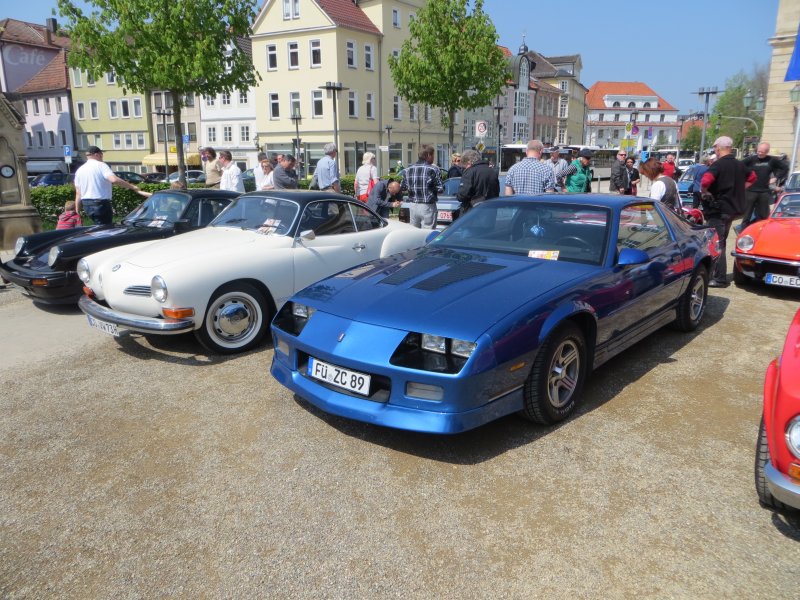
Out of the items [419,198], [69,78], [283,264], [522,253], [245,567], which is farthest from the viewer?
[69,78]

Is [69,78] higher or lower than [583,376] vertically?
higher

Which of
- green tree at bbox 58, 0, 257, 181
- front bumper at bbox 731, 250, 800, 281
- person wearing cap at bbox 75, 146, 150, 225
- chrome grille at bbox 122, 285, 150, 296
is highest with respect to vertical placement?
green tree at bbox 58, 0, 257, 181

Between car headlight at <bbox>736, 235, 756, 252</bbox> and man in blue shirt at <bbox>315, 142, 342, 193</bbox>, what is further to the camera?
man in blue shirt at <bbox>315, 142, 342, 193</bbox>

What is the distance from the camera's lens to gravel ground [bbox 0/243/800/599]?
8.29 ft

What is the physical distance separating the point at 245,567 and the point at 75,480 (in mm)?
1395

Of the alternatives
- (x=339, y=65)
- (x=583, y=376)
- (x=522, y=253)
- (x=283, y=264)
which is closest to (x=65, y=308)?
(x=283, y=264)

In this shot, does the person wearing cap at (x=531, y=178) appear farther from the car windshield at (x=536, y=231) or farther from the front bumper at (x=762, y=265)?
the car windshield at (x=536, y=231)

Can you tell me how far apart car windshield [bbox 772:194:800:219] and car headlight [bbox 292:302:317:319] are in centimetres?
723

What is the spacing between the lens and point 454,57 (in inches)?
954

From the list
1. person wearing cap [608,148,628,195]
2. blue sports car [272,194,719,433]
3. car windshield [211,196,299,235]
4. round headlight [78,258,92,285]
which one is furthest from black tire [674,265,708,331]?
person wearing cap [608,148,628,195]

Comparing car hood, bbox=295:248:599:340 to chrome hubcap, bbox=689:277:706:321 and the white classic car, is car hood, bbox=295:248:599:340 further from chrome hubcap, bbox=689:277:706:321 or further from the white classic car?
chrome hubcap, bbox=689:277:706:321

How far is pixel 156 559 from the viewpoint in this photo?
105 inches

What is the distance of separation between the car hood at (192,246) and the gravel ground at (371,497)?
1087 mm

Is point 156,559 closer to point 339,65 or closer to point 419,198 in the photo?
point 419,198
